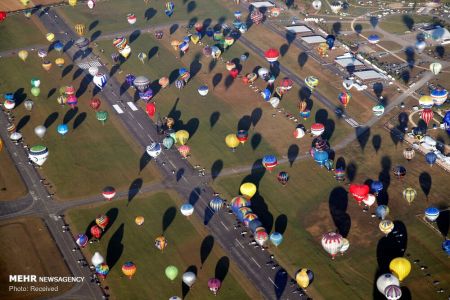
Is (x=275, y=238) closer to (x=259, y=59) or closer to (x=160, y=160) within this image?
(x=160, y=160)

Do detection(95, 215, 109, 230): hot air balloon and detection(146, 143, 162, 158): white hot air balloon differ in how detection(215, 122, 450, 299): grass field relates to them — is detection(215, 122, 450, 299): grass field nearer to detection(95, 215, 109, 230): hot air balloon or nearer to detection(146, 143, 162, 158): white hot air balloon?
detection(146, 143, 162, 158): white hot air balloon

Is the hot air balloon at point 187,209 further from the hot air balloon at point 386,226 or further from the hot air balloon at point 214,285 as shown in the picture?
the hot air balloon at point 386,226

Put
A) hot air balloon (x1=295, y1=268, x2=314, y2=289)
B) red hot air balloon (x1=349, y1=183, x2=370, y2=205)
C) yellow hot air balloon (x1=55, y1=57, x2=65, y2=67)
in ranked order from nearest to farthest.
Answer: hot air balloon (x1=295, y1=268, x2=314, y2=289) → red hot air balloon (x1=349, y1=183, x2=370, y2=205) → yellow hot air balloon (x1=55, y1=57, x2=65, y2=67)

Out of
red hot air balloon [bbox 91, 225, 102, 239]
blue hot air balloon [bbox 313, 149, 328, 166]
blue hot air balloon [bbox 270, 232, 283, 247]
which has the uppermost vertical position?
red hot air balloon [bbox 91, 225, 102, 239]

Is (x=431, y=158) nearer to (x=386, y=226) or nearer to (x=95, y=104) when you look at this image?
(x=386, y=226)

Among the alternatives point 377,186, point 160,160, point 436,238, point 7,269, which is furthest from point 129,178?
point 436,238

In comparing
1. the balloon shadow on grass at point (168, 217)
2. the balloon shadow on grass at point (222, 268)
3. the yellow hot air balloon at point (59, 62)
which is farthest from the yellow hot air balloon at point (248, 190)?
the yellow hot air balloon at point (59, 62)

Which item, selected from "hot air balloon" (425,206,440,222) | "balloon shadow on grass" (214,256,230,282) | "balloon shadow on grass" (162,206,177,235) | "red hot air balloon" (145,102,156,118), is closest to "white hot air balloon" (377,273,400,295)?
"hot air balloon" (425,206,440,222)
